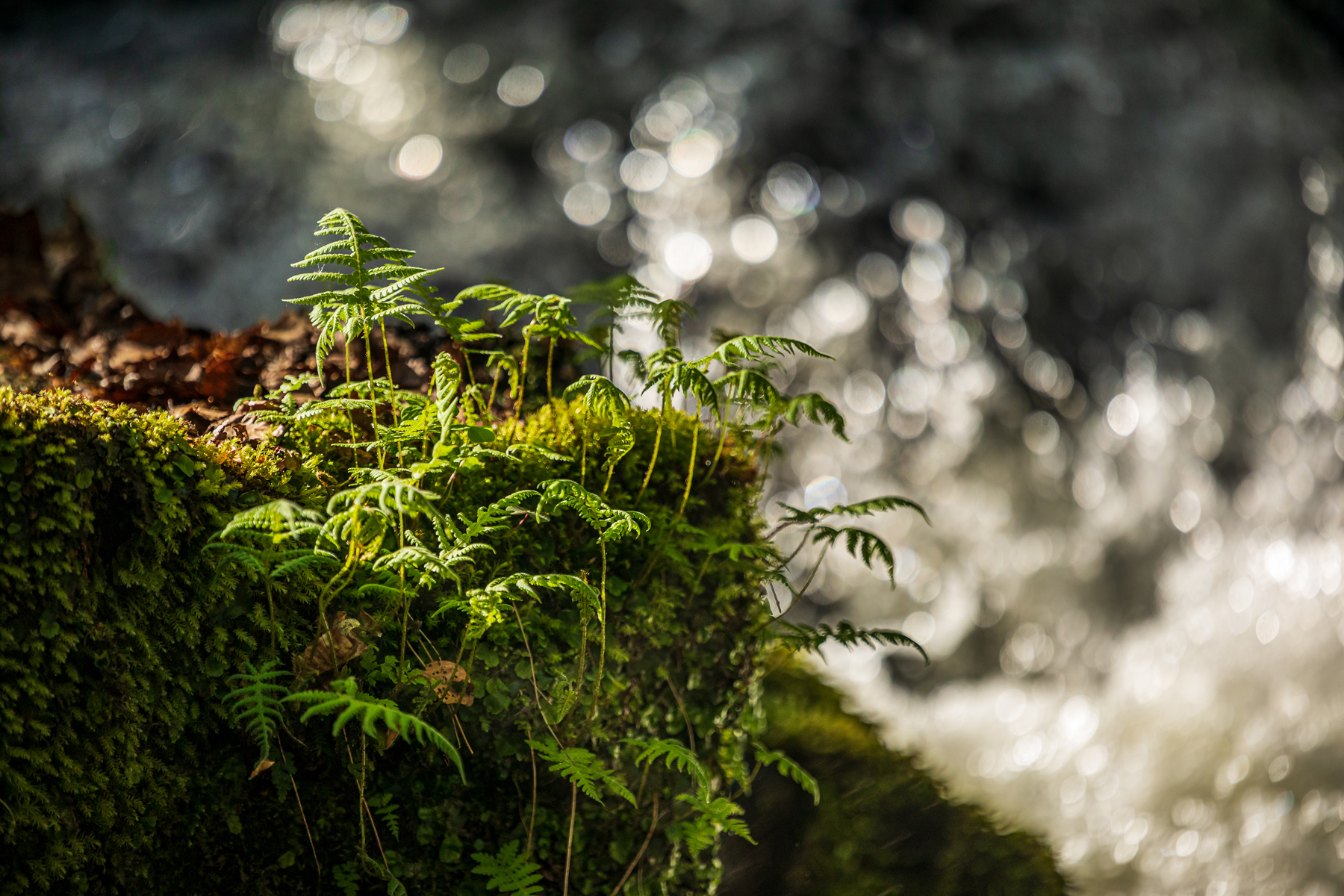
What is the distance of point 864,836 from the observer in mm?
3664

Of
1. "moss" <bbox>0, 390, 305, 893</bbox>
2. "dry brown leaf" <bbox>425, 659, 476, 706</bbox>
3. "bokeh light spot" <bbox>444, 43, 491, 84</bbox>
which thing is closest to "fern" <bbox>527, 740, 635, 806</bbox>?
"dry brown leaf" <bbox>425, 659, 476, 706</bbox>

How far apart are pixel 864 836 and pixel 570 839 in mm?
1766

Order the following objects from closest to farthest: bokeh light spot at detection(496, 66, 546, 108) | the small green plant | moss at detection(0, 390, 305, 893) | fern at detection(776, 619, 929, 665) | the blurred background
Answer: moss at detection(0, 390, 305, 893) < the small green plant < fern at detection(776, 619, 929, 665) < the blurred background < bokeh light spot at detection(496, 66, 546, 108)

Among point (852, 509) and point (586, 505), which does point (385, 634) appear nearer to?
point (586, 505)

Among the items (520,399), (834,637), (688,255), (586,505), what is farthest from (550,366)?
(688,255)

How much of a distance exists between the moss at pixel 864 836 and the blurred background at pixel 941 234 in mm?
849

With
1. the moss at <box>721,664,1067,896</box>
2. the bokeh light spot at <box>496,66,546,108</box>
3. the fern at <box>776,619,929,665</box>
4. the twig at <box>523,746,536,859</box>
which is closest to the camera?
the twig at <box>523,746,536,859</box>

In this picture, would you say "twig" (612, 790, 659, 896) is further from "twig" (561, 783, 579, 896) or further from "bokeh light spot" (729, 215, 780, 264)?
"bokeh light spot" (729, 215, 780, 264)

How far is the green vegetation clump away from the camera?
1.99 m

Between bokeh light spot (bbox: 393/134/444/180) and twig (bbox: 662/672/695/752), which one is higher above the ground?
bokeh light spot (bbox: 393/134/444/180)

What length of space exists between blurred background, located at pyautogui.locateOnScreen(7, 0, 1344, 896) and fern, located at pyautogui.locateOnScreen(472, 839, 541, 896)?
3236mm

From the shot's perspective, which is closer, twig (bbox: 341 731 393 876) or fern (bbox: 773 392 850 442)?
twig (bbox: 341 731 393 876)

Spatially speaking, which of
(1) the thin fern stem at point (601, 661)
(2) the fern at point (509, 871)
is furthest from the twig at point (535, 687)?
(2) the fern at point (509, 871)

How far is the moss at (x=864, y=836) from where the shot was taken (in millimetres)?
3406
